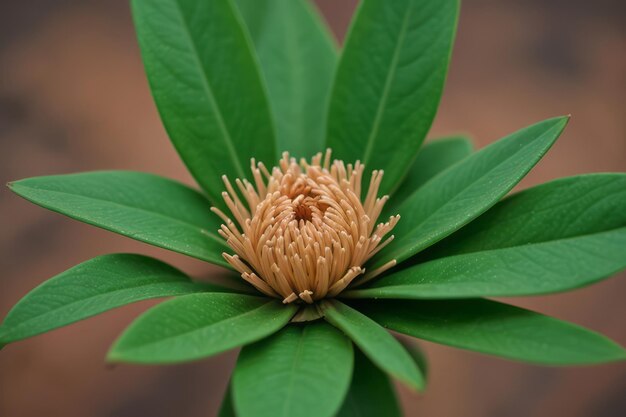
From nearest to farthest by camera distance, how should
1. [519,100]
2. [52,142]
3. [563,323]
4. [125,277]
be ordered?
[563,323]
[125,277]
[52,142]
[519,100]

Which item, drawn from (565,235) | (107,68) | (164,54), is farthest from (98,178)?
(107,68)

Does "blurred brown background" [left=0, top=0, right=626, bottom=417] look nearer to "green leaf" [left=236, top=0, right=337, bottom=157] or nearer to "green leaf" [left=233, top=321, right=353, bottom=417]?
"green leaf" [left=236, top=0, right=337, bottom=157]

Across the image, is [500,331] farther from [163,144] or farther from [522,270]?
[163,144]

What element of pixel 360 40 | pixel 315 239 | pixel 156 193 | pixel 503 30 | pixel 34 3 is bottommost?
pixel 315 239

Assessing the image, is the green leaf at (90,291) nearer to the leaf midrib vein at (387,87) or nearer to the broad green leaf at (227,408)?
the broad green leaf at (227,408)

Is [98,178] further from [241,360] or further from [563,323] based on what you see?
[563,323]
